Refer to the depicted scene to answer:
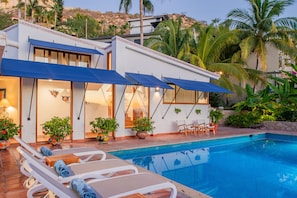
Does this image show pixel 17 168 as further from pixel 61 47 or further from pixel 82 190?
pixel 61 47

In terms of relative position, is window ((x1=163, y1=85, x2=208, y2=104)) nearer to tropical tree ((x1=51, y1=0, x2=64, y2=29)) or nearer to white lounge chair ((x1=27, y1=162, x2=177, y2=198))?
white lounge chair ((x1=27, y1=162, x2=177, y2=198))

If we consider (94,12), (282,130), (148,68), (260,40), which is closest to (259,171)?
(148,68)

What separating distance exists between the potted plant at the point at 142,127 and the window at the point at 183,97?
8.36 ft

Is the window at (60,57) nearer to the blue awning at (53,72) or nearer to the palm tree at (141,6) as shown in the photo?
the blue awning at (53,72)

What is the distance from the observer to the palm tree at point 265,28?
23.3 m

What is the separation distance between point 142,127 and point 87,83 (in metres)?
3.77

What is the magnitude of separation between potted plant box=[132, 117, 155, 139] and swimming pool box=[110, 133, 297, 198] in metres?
1.73

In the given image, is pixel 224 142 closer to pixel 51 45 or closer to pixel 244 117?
pixel 244 117

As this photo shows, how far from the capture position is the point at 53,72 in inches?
445

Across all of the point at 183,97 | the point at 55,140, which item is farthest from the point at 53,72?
the point at 183,97

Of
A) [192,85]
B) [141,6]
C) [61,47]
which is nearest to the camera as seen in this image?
[61,47]

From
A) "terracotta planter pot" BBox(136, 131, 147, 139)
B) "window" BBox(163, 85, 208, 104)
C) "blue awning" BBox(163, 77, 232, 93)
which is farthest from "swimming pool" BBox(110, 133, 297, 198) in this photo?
"window" BBox(163, 85, 208, 104)

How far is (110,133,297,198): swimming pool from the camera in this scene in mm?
7707

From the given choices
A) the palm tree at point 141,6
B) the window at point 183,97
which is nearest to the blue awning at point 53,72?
the window at point 183,97
